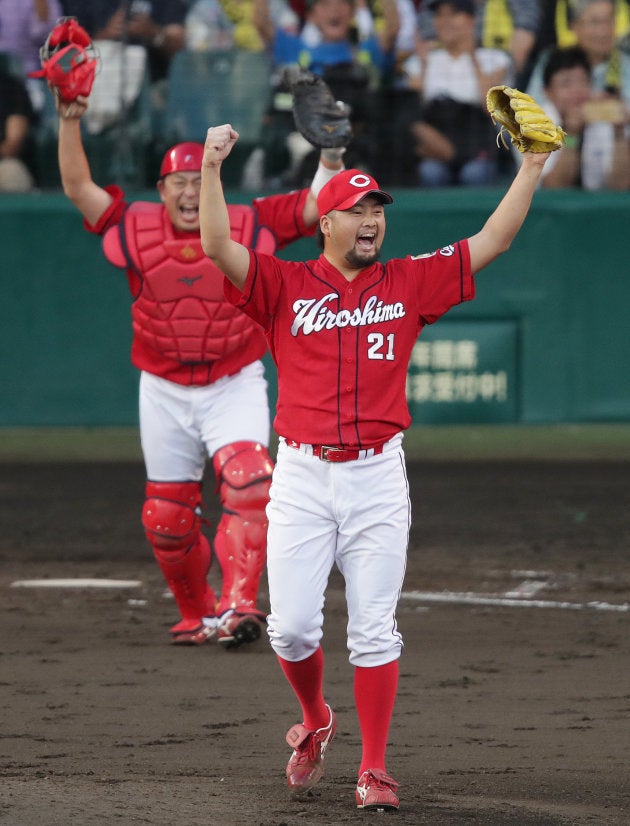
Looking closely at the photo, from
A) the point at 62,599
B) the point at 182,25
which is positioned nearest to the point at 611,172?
the point at 182,25

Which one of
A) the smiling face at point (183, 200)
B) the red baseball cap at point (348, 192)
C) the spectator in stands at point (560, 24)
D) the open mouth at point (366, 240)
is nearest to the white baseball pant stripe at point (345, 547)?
the open mouth at point (366, 240)

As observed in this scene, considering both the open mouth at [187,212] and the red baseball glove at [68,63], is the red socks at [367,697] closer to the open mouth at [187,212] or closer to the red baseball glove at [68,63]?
the open mouth at [187,212]

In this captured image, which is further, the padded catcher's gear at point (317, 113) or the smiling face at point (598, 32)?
the smiling face at point (598, 32)

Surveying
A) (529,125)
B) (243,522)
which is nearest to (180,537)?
(243,522)

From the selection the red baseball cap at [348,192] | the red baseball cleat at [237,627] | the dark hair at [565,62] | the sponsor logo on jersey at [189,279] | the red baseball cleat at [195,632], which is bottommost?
the red baseball cleat at [195,632]

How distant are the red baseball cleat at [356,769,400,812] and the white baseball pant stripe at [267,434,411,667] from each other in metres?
0.33

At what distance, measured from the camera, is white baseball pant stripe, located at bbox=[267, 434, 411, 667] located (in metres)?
4.59

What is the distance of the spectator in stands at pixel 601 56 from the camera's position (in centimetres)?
1290

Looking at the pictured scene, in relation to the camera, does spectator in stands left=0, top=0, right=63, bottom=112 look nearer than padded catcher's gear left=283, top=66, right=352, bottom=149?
No

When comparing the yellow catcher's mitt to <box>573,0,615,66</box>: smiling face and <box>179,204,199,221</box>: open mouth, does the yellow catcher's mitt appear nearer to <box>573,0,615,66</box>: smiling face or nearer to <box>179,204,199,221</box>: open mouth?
<box>179,204,199,221</box>: open mouth

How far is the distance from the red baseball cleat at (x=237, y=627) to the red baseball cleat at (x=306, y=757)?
6.29ft

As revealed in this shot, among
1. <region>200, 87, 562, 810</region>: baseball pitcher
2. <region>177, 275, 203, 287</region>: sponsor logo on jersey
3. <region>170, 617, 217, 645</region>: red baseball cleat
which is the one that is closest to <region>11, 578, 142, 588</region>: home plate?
<region>170, 617, 217, 645</region>: red baseball cleat

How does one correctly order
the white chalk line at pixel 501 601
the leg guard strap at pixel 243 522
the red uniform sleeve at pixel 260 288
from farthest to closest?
1. the white chalk line at pixel 501 601
2. the leg guard strap at pixel 243 522
3. the red uniform sleeve at pixel 260 288

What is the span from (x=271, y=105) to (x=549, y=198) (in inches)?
95.0
